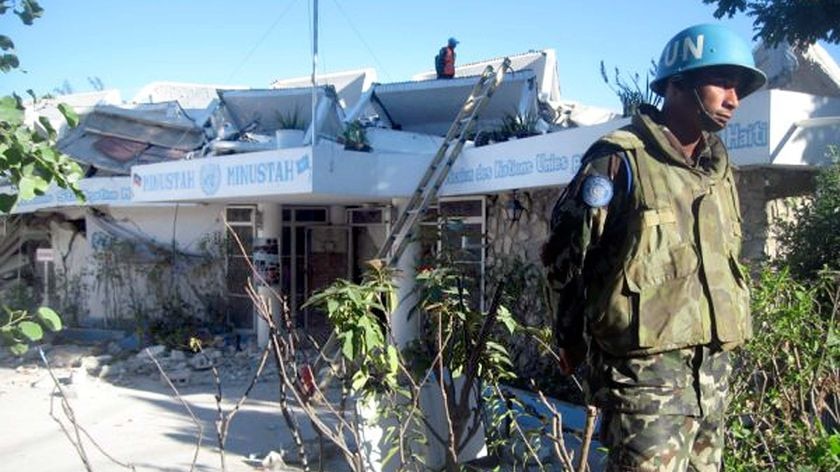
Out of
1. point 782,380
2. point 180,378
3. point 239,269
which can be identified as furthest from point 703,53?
point 239,269

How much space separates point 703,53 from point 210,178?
29.1 ft

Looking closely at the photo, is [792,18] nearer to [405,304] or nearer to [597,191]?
[405,304]

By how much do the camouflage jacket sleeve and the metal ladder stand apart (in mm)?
4760

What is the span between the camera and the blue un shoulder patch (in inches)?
85.0

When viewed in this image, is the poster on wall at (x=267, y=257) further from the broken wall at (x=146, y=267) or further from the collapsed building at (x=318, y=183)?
the broken wall at (x=146, y=267)

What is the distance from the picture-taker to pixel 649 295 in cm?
213

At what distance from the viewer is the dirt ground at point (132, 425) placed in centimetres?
593

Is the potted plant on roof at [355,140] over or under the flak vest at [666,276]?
over

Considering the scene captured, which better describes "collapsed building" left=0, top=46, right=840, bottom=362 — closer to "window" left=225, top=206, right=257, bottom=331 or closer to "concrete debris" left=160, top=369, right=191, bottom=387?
"window" left=225, top=206, right=257, bottom=331

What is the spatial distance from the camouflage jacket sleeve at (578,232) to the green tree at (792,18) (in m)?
5.99

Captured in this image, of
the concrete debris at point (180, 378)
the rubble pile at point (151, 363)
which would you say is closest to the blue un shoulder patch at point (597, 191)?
the rubble pile at point (151, 363)

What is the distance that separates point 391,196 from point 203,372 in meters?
3.59

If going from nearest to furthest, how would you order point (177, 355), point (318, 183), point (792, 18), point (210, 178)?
point (792, 18), point (318, 183), point (210, 178), point (177, 355)

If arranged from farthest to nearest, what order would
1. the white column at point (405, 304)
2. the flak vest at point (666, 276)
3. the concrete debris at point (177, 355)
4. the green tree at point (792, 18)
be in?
the concrete debris at point (177, 355), the white column at point (405, 304), the green tree at point (792, 18), the flak vest at point (666, 276)
